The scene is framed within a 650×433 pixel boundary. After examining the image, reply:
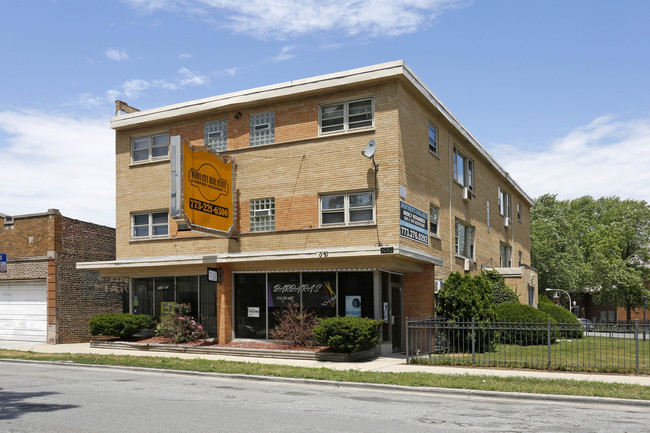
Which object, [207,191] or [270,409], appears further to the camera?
[207,191]

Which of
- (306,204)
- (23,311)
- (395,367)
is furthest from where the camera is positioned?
(23,311)

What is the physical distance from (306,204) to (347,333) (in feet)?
17.8

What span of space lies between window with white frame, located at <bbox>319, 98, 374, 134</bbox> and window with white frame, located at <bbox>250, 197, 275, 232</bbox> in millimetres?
3363

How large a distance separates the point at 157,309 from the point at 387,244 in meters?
10.7

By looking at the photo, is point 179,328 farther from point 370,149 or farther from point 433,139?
point 433,139

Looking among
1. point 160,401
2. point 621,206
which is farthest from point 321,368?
point 621,206

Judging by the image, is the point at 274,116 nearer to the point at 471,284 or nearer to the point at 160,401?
the point at 471,284

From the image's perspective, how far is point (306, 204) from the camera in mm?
22406

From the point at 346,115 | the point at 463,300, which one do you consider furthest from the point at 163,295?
the point at 463,300

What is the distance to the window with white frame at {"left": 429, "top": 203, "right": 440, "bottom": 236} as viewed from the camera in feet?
80.5

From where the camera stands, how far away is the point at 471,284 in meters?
22.0

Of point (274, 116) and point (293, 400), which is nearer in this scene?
point (293, 400)

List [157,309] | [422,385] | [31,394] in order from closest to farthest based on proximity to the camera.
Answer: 1. [31,394]
2. [422,385]
3. [157,309]

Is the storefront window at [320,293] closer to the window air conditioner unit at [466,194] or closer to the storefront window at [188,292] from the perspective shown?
the storefront window at [188,292]
